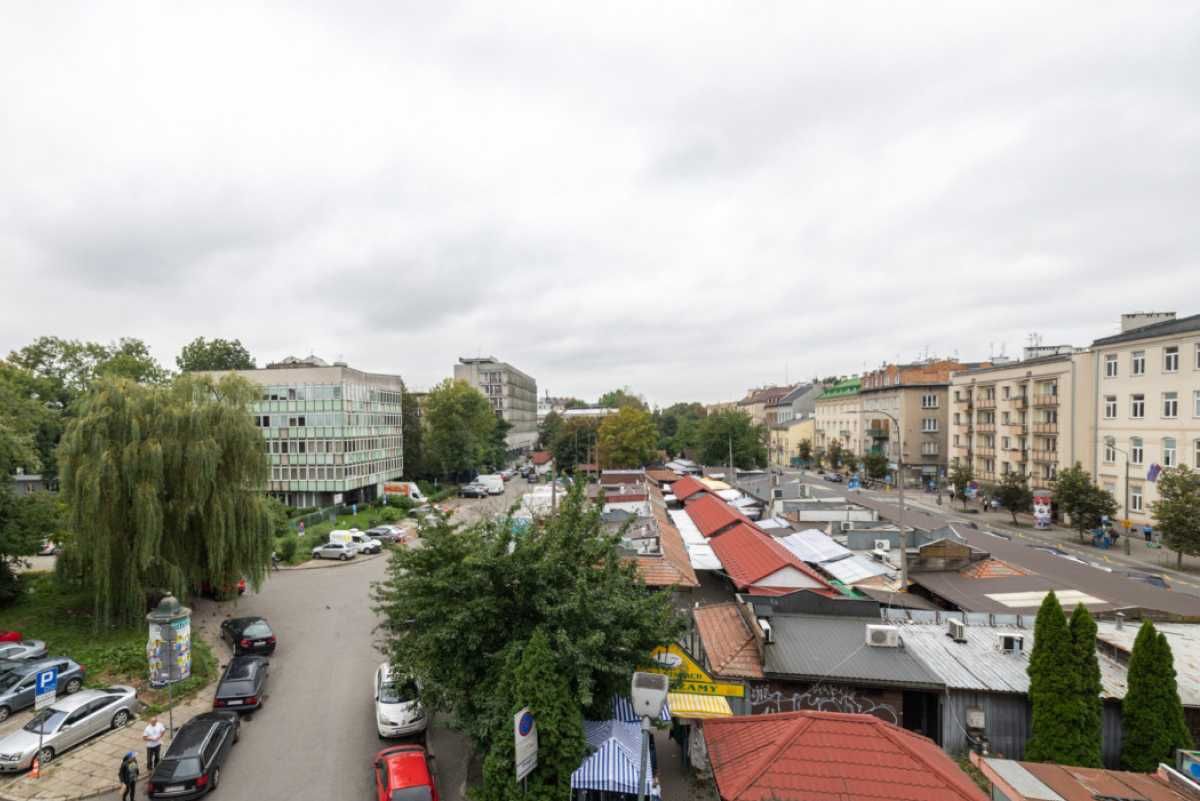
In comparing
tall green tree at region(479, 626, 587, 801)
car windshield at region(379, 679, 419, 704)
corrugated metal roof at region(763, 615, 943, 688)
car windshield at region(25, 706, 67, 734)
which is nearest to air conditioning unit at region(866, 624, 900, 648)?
corrugated metal roof at region(763, 615, 943, 688)

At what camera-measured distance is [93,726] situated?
13031 millimetres

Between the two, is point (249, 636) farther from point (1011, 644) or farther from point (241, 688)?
point (1011, 644)

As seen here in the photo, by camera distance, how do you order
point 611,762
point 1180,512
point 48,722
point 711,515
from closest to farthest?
1. point 611,762
2. point 48,722
3. point 1180,512
4. point 711,515

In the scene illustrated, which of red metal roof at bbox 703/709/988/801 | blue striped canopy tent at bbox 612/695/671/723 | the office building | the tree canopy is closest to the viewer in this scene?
red metal roof at bbox 703/709/988/801

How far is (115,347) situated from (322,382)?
1744 cm

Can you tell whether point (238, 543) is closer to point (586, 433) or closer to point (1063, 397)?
point (1063, 397)

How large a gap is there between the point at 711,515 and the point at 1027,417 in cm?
2816

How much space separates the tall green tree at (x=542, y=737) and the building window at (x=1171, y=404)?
38.4 meters

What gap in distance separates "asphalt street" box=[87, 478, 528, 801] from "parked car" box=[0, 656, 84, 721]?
14.0 feet

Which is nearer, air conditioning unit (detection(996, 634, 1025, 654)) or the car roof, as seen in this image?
the car roof

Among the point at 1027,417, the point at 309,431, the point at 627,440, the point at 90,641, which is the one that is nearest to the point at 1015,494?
the point at 1027,417

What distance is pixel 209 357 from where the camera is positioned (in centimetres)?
6475

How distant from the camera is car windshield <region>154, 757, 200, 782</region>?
35.2 ft

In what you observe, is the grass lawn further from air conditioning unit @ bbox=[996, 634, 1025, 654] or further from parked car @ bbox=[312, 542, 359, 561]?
air conditioning unit @ bbox=[996, 634, 1025, 654]
